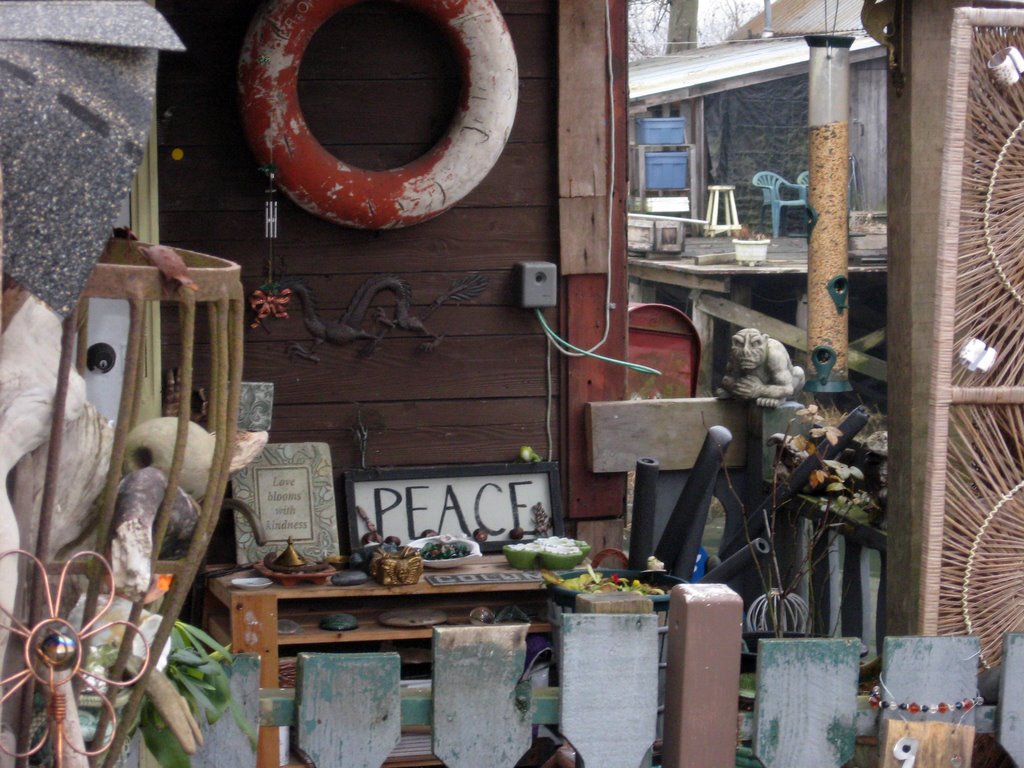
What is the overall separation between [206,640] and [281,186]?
1960mm

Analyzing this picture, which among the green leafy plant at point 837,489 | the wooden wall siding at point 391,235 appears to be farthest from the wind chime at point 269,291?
the green leafy plant at point 837,489

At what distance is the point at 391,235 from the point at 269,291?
357mm

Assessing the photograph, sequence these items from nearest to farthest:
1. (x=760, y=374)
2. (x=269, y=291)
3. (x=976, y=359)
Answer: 1. (x=976, y=359)
2. (x=269, y=291)
3. (x=760, y=374)

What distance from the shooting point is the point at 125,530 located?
1.07 meters

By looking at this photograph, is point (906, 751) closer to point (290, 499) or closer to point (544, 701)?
point (544, 701)

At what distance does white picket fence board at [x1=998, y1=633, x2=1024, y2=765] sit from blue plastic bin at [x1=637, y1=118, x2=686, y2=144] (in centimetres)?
1220

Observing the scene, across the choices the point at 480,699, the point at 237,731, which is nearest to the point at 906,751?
the point at 480,699

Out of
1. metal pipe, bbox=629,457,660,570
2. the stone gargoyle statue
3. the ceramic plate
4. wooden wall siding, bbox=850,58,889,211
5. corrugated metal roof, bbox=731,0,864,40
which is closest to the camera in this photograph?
metal pipe, bbox=629,457,660,570

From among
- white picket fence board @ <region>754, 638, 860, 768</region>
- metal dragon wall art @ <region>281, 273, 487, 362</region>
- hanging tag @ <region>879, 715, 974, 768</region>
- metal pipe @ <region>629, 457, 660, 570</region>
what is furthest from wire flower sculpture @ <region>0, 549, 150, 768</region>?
metal dragon wall art @ <region>281, 273, 487, 362</region>

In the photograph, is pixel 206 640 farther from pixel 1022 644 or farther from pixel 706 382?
pixel 706 382

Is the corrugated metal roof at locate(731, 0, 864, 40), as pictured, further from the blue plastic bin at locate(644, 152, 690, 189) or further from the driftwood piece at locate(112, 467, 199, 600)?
the driftwood piece at locate(112, 467, 199, 600)

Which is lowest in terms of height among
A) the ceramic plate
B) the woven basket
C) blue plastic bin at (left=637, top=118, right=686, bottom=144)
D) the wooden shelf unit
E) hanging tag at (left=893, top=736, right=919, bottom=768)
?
the wooden shelf unit

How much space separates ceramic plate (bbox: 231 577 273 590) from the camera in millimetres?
3258

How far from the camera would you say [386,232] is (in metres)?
3.58
